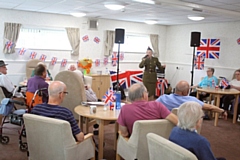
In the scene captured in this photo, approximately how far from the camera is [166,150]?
6.08 ft

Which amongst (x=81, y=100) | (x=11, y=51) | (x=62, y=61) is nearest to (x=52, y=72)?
(x=62, y=61)

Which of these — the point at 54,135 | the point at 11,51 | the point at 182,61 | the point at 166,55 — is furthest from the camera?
the point at 166,55

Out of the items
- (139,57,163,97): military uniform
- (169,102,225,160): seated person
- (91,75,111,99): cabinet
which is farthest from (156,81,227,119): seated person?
(91,75,111,99): cabinet

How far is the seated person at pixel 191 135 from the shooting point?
1944mm

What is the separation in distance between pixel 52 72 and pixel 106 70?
1651 mm

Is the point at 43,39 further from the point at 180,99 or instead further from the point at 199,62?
the point at 180,99

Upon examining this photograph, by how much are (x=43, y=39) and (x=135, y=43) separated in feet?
10.1

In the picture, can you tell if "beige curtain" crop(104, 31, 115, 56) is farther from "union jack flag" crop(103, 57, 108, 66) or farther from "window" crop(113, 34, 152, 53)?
"window" crop(113, 34, 152, 53)

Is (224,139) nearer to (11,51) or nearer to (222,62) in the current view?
(222,62)

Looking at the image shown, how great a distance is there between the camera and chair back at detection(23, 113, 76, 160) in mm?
2367

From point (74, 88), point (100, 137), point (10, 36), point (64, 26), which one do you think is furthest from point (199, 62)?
point (100, 137)

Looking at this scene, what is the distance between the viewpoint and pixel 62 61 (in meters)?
7.44

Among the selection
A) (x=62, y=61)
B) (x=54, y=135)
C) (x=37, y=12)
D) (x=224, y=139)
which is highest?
(x=37, y=12)

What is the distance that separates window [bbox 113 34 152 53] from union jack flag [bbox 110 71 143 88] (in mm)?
755
